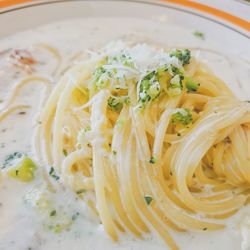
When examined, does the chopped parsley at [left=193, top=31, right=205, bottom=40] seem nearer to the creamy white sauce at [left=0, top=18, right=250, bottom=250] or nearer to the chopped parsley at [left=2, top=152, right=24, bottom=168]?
the creamy white sauce at [left=0, top=18, right=250, bottom=250]

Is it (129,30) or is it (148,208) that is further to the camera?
(129,30)

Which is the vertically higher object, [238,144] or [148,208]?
[238,144]

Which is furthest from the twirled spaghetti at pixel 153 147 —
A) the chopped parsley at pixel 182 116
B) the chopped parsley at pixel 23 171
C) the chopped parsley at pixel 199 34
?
the chopped parsley at pixel 199 34

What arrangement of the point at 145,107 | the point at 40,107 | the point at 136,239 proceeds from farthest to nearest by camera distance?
the point at 40,107
the point at 145,107
the point at 136,239

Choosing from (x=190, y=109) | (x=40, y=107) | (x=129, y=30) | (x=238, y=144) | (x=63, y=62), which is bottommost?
(x=238, y=144)

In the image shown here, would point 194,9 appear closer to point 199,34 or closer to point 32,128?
point 199,34

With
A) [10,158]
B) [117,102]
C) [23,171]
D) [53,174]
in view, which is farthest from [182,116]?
[10,158]

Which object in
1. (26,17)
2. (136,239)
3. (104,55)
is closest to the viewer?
(136,239)

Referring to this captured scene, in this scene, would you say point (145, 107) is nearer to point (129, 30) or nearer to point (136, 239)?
point (136, 239)

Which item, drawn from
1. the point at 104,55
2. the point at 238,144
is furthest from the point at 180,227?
the point at 104,55
